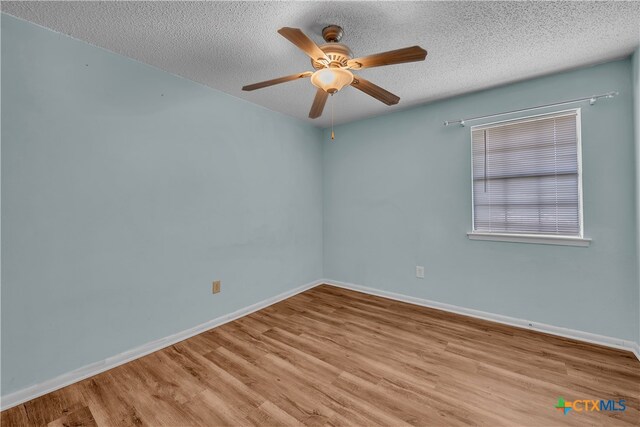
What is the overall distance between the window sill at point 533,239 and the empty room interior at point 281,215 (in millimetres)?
17

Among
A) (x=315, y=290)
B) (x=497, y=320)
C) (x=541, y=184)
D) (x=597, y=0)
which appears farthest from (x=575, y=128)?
(x=315, y=290)

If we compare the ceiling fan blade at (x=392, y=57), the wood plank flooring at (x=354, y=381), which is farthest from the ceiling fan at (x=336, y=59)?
the wood plank flooring at (x=354, y=381)

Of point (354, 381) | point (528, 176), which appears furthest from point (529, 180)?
point (354, 381)

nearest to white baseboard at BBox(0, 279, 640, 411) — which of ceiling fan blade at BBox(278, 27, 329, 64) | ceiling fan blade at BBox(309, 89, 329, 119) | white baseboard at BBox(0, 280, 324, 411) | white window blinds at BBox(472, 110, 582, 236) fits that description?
white baseboard at BBox(0, 280, 324, 411)

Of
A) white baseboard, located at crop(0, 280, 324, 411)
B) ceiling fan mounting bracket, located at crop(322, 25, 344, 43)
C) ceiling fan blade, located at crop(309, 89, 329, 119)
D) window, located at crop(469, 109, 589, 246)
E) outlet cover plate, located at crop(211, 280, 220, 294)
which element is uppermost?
ceiling fan mounting bracket, located at crop(322, 25, 344, 43)

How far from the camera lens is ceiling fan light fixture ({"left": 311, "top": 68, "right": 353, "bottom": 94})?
1.59 meters

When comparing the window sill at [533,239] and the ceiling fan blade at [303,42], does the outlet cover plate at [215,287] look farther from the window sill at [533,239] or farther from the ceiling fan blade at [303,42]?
the window sill at [533,239]

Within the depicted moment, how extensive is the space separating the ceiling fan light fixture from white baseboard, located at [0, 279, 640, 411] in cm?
243

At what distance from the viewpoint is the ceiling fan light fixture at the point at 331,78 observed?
1.59 m

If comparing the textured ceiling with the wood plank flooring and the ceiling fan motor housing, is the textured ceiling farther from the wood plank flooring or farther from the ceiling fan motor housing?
the wood plank flooring

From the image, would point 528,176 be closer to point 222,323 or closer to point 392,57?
point 392,57

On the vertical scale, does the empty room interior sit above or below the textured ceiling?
below

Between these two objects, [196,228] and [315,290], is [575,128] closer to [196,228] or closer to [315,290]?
[315,290]

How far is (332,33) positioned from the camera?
173 centimetres
